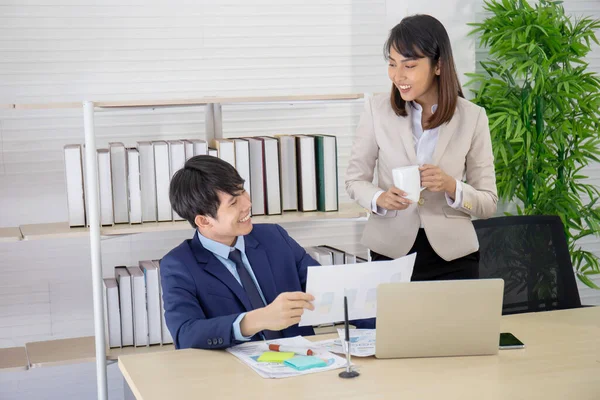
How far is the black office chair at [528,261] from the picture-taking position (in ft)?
8.14

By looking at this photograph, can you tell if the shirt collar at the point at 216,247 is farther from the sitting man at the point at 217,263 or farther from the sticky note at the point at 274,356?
the sticky note at the point at 274,356

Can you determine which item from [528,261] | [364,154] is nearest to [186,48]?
[364,154]

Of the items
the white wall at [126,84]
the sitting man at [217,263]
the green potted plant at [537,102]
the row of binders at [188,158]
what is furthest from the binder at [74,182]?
the green potted plant at [537,102]

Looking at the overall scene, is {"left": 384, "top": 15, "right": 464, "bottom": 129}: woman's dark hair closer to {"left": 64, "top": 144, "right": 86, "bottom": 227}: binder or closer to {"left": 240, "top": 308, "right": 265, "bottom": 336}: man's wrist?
{"left": 240, "top": 308, "right": 265, "bottom": 336}: man's wrist

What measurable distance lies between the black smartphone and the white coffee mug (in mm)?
459

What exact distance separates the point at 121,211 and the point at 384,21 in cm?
163

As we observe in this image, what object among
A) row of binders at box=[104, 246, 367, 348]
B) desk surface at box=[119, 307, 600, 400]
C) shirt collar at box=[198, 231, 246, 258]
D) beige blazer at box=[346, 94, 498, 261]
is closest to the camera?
desk surface at box=[119, 307, 600, 400]

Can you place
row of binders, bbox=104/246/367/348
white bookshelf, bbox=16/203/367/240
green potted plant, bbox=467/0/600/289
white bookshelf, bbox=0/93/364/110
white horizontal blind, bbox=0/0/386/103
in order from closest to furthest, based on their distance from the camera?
white bookshelf, bbox=0/93/364/110, white bookshelf, bbox=16/203/367/240, row of binders, bbox=104/246/367/348, white horizontal blind, bbox=0/0/386/103, green potted plant, bbox=467/0/600/289

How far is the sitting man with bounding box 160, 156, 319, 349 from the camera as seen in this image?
79.4 inches

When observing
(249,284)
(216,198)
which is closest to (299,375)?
(249,284)

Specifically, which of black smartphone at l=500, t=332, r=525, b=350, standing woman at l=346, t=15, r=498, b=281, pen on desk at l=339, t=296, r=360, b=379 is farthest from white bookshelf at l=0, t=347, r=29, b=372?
black smartphone at l=500, t=332, r=525, b=350

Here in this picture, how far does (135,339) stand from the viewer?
3113 millimetres

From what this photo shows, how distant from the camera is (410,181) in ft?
7.25

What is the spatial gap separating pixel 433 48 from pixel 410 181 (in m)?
0.44
